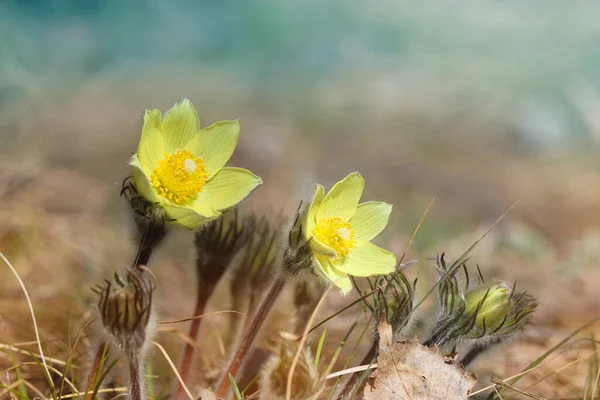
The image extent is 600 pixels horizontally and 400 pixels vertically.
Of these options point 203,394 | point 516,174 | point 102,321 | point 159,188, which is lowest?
point 516,174

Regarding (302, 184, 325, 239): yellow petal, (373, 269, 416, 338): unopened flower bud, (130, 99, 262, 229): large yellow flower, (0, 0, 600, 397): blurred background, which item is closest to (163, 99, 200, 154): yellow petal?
(130, 99, 262, 229): large yellow flower

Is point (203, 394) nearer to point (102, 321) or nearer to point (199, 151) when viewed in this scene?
point (102, 321)

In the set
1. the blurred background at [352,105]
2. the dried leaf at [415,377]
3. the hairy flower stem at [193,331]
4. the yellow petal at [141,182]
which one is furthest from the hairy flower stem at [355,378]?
the blurred background at [352,105]

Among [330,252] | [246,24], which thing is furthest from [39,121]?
[330,252]

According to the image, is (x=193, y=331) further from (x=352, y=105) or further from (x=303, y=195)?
(x=352, y=105)

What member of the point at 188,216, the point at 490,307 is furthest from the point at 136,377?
the point at 490,307

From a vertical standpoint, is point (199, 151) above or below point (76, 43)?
above

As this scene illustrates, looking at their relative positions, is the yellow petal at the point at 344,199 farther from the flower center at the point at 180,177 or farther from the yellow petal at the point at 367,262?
the flower center at the point at 180,177
